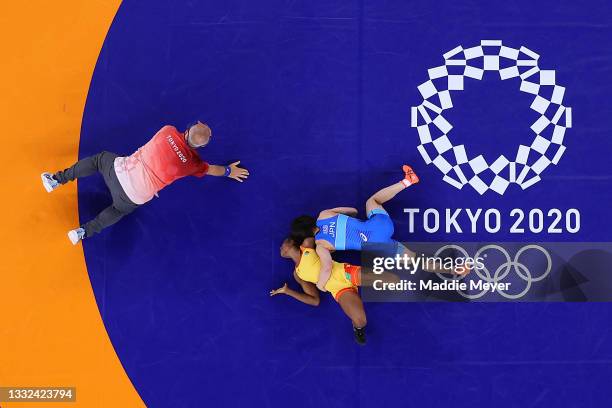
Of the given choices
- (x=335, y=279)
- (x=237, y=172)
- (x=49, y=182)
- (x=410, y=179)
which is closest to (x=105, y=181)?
(x=49, y=182)

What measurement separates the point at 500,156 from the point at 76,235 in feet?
10.0

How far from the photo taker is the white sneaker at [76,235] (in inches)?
141

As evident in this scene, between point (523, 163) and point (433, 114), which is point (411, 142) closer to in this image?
point (433, 114)

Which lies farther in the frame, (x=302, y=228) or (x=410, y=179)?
(x=410, y=179)

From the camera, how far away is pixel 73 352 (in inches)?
149

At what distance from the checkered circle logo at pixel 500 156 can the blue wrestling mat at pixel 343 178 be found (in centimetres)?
1

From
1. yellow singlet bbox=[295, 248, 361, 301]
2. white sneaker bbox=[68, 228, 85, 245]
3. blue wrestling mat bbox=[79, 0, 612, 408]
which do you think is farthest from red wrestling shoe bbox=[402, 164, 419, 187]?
white sneaker bbox=[68, 228, 85, 245]

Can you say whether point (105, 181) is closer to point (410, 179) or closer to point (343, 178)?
point (343, 178)

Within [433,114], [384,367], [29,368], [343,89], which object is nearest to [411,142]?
[433,114]

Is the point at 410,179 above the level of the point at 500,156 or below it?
below

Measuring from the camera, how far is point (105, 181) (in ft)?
11.9

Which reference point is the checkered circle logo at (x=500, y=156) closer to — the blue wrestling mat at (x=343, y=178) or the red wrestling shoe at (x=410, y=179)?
the blue wrestling mat at (x=343, y=178)

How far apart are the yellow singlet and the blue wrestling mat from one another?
0.23m

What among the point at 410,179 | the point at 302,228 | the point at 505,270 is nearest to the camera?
the point at 302,228
